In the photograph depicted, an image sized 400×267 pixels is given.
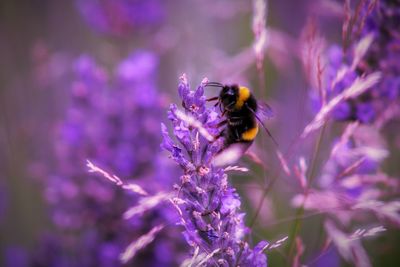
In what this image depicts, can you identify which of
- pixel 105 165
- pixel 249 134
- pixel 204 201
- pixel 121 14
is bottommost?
pixel 204 201

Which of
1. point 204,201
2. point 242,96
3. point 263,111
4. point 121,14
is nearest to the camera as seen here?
point 204,201

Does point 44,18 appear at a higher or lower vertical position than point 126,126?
higher

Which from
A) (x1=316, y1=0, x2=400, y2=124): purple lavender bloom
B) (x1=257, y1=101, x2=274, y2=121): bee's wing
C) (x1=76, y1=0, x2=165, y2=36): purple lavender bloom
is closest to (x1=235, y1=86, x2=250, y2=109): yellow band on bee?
(x1=257, y1=101, x2=274, y2=121): bee's wing

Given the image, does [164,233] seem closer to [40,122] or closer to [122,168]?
[122,168]

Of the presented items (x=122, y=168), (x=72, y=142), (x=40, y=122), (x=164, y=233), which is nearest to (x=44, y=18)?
(x=40, y=122)

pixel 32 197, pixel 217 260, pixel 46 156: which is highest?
pixel 46 156

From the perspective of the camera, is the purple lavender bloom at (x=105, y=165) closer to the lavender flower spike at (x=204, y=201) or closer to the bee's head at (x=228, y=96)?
the bee's head at (x=228, y=96)

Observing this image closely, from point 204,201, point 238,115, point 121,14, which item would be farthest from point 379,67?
point 121,14

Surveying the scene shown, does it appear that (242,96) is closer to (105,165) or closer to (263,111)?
(263,111)
